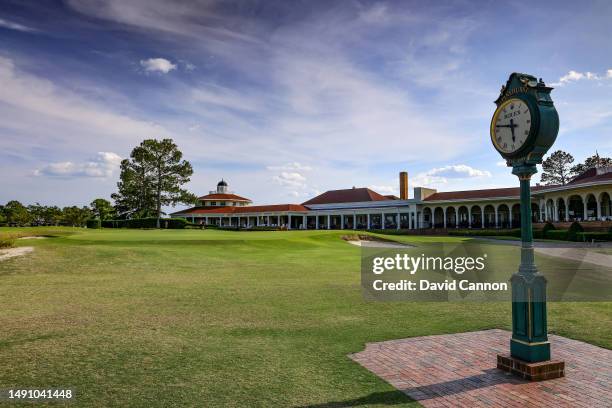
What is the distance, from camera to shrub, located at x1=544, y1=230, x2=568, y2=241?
3491 centimetres

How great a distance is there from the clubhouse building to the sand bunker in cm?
4189

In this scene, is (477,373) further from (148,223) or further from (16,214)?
(16,214)

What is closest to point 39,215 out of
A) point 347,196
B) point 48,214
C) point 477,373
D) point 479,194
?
point 48,214

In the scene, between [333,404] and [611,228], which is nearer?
[333,404]

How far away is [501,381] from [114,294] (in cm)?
904

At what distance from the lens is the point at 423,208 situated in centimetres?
5988

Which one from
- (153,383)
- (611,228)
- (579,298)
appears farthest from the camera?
Result: (611,228)

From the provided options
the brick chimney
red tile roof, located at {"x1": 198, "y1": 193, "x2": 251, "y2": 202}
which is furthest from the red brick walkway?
red tile roof, located at {"x1": 198, "y1": 193, "x2": 251, "y2": 202}

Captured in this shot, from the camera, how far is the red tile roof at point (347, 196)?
65.8 metres

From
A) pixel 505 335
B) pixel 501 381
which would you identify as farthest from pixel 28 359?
pixel 505 335

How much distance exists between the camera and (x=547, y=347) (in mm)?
5258

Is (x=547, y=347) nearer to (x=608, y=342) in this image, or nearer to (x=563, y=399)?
(x=563, y=399)

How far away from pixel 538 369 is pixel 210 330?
16.3 feet

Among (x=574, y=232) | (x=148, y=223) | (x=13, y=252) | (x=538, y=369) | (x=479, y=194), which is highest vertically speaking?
(x=479, y=194)
